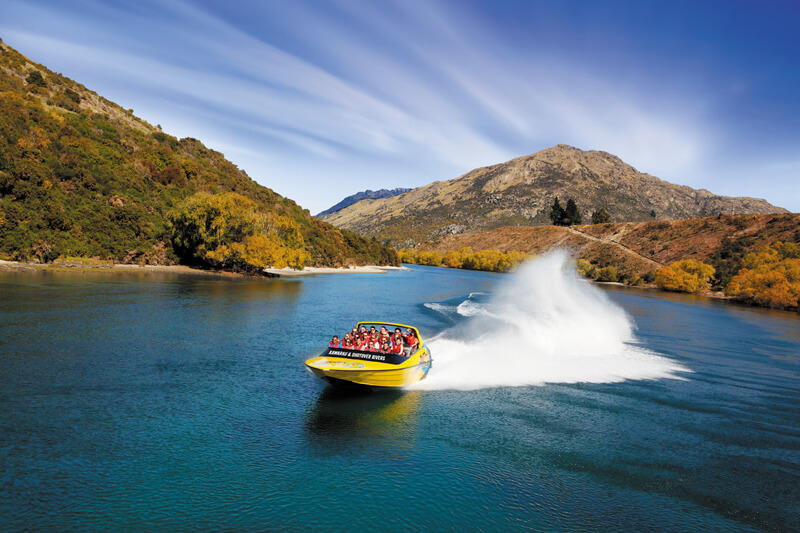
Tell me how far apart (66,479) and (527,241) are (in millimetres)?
178161

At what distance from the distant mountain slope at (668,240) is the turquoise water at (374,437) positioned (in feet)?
301

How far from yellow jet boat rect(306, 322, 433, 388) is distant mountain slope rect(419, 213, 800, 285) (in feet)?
327

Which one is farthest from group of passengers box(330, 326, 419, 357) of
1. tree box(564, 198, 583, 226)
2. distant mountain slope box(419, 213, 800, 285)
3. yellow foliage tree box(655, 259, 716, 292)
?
tree box(564, 198, 583, 226)

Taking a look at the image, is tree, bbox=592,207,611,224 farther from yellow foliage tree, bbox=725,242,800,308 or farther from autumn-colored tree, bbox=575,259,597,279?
yellow foliage tree, bbox=725,242,800,308

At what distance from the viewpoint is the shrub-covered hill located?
194 feet

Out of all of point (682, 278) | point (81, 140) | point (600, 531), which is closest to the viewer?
point (600, 531)

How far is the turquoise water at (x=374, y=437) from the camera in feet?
32.0

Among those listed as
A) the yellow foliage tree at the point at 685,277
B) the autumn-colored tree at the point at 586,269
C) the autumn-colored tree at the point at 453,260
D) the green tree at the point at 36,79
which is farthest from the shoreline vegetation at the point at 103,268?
the autumn-colored tree at the point at 453,260

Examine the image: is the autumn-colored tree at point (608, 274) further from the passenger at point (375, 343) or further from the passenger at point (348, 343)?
the passenger at point (348, 343)

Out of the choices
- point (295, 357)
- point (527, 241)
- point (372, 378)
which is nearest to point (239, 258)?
point (295, 357)

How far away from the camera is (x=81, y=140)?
78.1 metres

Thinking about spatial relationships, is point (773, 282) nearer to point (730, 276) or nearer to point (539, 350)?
point (730, 276)

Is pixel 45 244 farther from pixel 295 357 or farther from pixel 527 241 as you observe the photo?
pixel 527 241

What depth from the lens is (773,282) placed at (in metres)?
68.7
